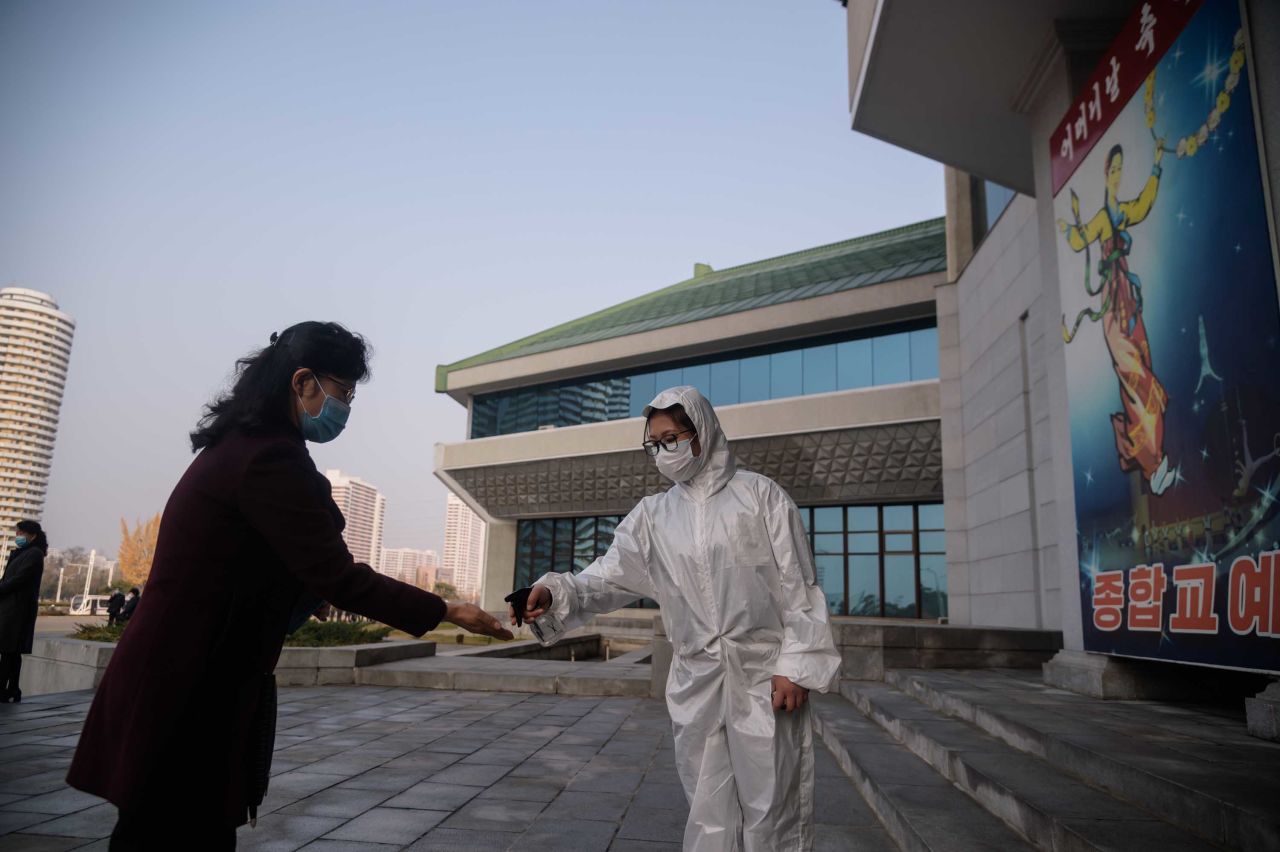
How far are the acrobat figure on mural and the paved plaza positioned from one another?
137 inches

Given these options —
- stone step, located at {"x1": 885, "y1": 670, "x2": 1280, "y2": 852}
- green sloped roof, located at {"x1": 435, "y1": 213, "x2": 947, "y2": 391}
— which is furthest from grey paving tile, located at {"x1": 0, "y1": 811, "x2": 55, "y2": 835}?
green sloped roof, located at {"x1": 435, "y1": 213, "x2": 947, "y2": 391}

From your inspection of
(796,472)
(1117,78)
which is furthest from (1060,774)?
(796,472)

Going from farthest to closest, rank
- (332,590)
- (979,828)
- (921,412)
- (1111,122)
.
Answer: (921,412)
(1111,122)
(979,828)
(332,590)

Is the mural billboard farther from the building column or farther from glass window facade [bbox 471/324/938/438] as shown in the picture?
the building column

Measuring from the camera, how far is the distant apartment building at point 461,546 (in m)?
140

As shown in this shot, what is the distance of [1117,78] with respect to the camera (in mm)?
6723

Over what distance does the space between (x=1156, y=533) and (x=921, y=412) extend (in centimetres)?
1523

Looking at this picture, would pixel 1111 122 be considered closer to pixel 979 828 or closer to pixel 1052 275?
pixel 1052 275

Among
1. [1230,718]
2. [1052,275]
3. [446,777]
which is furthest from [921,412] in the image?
[446,777]

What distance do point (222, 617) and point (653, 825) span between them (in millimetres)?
3155

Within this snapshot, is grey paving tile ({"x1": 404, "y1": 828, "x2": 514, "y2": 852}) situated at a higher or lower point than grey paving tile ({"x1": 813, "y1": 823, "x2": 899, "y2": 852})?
lower

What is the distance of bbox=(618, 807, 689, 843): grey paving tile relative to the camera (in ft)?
13.4

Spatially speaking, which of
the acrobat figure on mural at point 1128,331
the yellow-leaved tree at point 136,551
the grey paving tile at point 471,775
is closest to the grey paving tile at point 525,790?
the grey paving tile at point 471,775

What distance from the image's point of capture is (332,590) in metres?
2.03
